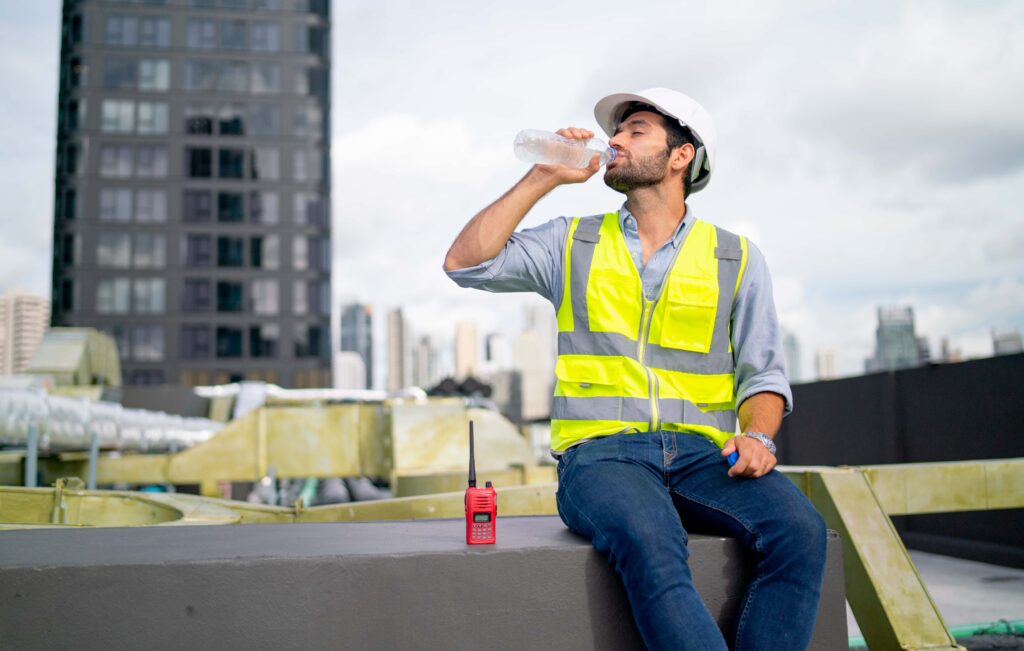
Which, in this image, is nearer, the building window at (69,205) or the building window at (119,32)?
the building window at (69,205)

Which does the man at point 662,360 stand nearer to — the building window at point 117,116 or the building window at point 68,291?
the building window at point 68,291

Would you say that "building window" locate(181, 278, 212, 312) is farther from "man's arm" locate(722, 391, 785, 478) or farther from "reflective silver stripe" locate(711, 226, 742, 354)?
"man's arm" locate(722, 391, 785, 478)

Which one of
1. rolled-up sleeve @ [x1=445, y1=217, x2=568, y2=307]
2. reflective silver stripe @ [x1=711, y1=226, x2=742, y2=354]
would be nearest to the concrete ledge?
reflective silver stripe @ [x1=711, y1=226, x2=742, y2=354]

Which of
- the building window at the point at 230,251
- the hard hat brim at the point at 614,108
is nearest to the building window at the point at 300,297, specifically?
the building window at the point at 230,251

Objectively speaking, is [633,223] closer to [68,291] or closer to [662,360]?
[662,360]

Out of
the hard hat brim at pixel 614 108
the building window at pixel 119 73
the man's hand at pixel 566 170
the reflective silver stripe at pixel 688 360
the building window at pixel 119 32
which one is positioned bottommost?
the reflective silver stripe at pixel 688 360

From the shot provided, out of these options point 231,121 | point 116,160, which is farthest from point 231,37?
point 116,160

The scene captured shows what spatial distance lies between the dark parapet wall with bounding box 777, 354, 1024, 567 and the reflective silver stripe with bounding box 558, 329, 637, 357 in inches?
284

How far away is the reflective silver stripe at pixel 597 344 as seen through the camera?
127 inches

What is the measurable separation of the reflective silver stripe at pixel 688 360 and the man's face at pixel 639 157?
668mm

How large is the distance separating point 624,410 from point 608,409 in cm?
5

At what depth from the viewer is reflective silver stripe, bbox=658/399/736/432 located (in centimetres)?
319

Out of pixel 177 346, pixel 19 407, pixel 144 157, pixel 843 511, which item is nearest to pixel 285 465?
pixel 19 407

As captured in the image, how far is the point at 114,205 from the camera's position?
7288 centimetres
